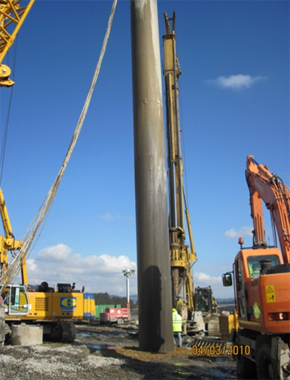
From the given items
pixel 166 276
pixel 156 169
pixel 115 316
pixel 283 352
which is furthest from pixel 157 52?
pixel 115 316

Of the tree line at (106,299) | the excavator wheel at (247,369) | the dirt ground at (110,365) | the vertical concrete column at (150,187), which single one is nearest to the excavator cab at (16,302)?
the dirt ground at (110,365)

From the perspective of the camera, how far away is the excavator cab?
16578mm

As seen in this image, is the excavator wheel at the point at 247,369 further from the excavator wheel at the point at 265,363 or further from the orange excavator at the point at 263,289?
the excavator wheel at the point at 265,363

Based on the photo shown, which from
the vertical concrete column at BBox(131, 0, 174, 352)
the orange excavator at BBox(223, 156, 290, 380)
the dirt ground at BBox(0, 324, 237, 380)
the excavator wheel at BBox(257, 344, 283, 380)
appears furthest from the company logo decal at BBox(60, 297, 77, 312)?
the excavator wheel at BBox(257, 344, 283, 380)

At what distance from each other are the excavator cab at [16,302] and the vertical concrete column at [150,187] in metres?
7.15

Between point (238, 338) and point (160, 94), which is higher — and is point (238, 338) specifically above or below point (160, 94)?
below

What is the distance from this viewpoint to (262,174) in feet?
32.4

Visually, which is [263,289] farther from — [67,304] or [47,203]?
[67,304]

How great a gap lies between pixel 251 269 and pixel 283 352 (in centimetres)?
221

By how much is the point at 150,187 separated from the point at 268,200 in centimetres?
391

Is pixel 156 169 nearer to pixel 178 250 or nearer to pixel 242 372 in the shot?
pixel 242 372

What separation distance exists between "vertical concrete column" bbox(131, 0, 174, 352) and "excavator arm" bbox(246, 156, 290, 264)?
2.68 m

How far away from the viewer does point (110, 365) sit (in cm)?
966

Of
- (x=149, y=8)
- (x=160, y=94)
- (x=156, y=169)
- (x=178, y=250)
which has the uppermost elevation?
(x=149, y=8)
